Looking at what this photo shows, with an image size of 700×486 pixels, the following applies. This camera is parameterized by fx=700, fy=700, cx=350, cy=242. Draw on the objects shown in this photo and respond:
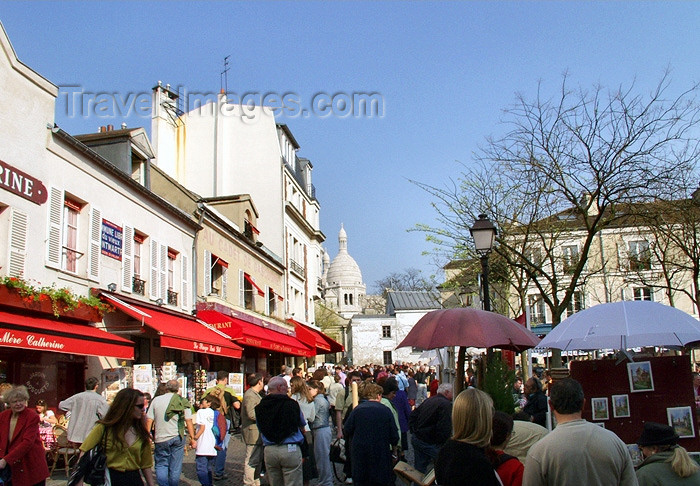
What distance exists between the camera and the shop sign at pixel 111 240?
50.1 ft

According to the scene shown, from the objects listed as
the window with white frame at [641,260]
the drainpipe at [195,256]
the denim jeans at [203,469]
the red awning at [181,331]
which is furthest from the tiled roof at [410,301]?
the denim jeans at [203,469]

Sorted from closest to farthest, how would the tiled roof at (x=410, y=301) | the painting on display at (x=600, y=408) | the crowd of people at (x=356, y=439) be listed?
the crowd of people at (x=356, y=439)
the painting on display at (x=600, y=408)
the tiled roof at (x=410, y=301)

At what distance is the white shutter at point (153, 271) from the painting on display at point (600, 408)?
513 inches

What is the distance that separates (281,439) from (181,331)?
9272 millimetres

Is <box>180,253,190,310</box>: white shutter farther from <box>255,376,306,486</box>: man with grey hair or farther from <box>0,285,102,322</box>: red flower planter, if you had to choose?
<box>255,376,306,486</box>: man with grey hair

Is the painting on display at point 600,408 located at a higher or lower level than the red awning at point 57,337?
lower

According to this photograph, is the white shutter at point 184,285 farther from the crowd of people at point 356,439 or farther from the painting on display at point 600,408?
the painting on display at point 600,408

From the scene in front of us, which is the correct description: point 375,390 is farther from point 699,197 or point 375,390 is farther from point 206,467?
point 699,197

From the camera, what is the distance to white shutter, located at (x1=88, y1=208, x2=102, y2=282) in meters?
14.5

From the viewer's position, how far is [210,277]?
22000 mm

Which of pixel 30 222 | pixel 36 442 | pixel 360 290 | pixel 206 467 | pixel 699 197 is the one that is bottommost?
pixel 206 467

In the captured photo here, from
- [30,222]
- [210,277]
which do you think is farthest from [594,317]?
[210,277]

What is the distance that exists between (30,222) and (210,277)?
974 centimetres

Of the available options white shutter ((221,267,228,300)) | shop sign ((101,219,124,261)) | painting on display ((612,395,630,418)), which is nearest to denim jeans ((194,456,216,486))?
painting on display ((612,395,630,418))
